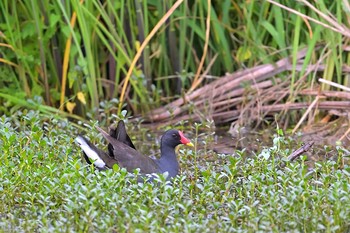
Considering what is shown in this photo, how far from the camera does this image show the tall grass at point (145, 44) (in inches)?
310

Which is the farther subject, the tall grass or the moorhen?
the tall grass

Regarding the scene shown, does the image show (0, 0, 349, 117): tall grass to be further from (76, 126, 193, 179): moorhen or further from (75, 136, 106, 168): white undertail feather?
(75, 136, 106, 168): white undertail feather

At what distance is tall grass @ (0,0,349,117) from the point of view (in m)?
7.88

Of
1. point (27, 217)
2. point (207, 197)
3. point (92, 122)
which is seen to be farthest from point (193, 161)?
point (27, 217)

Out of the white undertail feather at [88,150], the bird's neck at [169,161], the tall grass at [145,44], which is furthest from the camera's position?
the tall grass at [145,44]

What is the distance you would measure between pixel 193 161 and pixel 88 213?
Result: 1.90 m

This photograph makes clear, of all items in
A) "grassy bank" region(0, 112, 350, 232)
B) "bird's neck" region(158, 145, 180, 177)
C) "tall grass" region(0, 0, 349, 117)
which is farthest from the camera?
"tall grass" region(0, 0, 349, 117)

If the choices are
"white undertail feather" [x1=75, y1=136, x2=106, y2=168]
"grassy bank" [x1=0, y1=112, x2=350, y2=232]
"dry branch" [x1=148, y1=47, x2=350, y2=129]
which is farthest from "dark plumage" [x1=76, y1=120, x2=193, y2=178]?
"dry branch" [x1=148, y1=47, x2=350, y2=129]

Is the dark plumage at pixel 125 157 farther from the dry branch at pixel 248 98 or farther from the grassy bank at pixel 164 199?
the dry branch at pixel 248 98

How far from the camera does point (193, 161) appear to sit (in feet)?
22.2

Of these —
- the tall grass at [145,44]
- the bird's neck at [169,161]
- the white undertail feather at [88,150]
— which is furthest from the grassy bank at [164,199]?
the tall grass at [145,44]

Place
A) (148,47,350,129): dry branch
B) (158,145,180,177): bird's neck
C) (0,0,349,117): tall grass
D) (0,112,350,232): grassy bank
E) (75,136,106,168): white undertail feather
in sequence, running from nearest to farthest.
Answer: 1. (0,112,350,232): grassy bank
2. (75,136,106,168): white undertail feather
3. (158,145,180,177): bird's neck
4. (0,0,349,117): tall grass
5. (148,47,350,129): dry branch

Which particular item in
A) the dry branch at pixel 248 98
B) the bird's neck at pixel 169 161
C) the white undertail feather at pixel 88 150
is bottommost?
the dry branch at pixel 248 98

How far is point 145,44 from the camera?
→ 26.0 ft
